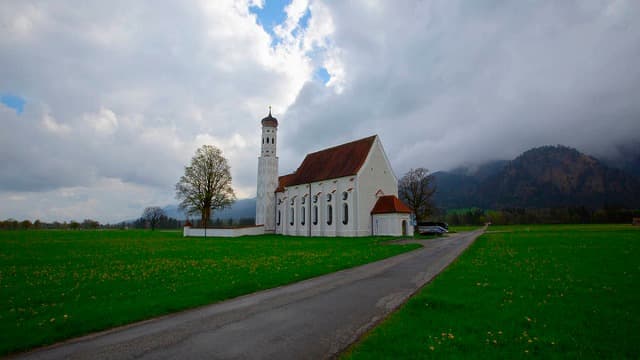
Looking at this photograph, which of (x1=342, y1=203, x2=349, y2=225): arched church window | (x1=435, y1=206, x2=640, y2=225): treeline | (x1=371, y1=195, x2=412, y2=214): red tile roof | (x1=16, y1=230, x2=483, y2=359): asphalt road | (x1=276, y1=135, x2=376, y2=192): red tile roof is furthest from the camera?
(x1=435, y1=206, x2=640, y2=225): treeline

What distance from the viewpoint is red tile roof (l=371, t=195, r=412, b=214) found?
1820 inches

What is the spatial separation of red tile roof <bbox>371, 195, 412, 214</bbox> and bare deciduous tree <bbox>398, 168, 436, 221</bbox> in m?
16.4

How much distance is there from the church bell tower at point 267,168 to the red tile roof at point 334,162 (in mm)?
2748

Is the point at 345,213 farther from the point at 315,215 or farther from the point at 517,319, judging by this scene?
the point at 517,319

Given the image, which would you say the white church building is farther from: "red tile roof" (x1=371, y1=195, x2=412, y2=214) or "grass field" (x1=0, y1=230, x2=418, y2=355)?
"grass field" (x1=0, y1=230, x2=418, y2=355)

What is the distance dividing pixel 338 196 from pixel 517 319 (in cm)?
4325

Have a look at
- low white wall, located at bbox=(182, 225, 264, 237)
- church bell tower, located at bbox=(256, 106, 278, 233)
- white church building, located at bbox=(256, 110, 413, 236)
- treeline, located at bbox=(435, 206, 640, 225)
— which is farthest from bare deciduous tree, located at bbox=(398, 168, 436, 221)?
treeline, located at bbox=(435, 206, 640, 225)

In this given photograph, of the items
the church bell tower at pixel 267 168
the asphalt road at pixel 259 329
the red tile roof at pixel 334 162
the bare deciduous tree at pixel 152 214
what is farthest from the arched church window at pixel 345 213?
the bare deciduous tree at pixel 152 214

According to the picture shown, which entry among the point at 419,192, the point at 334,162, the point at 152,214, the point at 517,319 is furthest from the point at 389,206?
the point at 152,214

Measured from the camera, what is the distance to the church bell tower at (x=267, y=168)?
215ft

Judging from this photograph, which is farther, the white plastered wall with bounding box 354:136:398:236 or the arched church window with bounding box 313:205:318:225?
the arched church window with bounding box 313:205:318:225

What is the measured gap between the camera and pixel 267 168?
217ft

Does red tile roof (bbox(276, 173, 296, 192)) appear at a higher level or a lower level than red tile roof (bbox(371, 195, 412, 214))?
higher

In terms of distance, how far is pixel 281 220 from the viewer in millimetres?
62344
